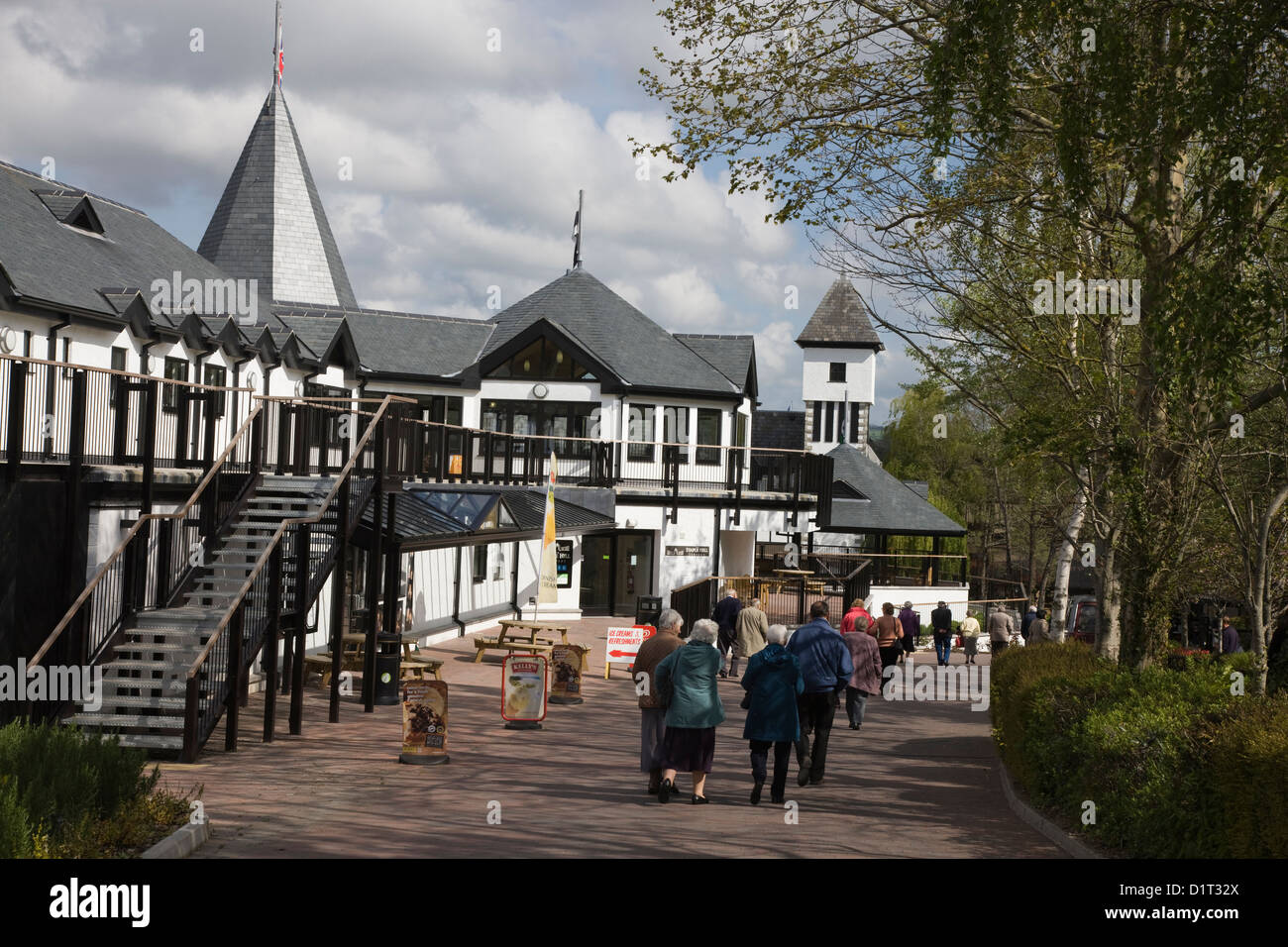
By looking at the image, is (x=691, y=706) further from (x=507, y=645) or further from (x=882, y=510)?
(x=882, y=510)

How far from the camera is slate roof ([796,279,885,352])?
7638 centimetres

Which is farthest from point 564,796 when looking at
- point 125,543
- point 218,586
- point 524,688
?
point 218,586

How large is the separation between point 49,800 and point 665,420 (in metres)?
34.9

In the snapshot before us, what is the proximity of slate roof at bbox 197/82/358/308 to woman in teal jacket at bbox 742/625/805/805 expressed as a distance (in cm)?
3315

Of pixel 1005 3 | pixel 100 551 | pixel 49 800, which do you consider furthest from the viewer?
pixel 100 551

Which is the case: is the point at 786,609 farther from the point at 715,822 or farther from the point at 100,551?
the point at 715,822

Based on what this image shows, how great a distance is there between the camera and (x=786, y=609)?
3516 cm

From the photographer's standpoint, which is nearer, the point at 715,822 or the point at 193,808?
the point at 193,808

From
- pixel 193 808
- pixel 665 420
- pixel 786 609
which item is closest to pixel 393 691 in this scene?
pixel 193 808

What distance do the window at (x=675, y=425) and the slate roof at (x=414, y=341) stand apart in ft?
21.2

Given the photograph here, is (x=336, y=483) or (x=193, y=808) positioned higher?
(x=336, y=483)

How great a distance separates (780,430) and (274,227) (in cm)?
3601

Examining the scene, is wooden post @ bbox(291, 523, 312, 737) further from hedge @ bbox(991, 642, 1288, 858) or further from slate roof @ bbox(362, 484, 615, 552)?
hedge @ bbox(991, 642, 1288, 858)

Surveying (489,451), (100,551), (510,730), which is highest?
(489,451)
